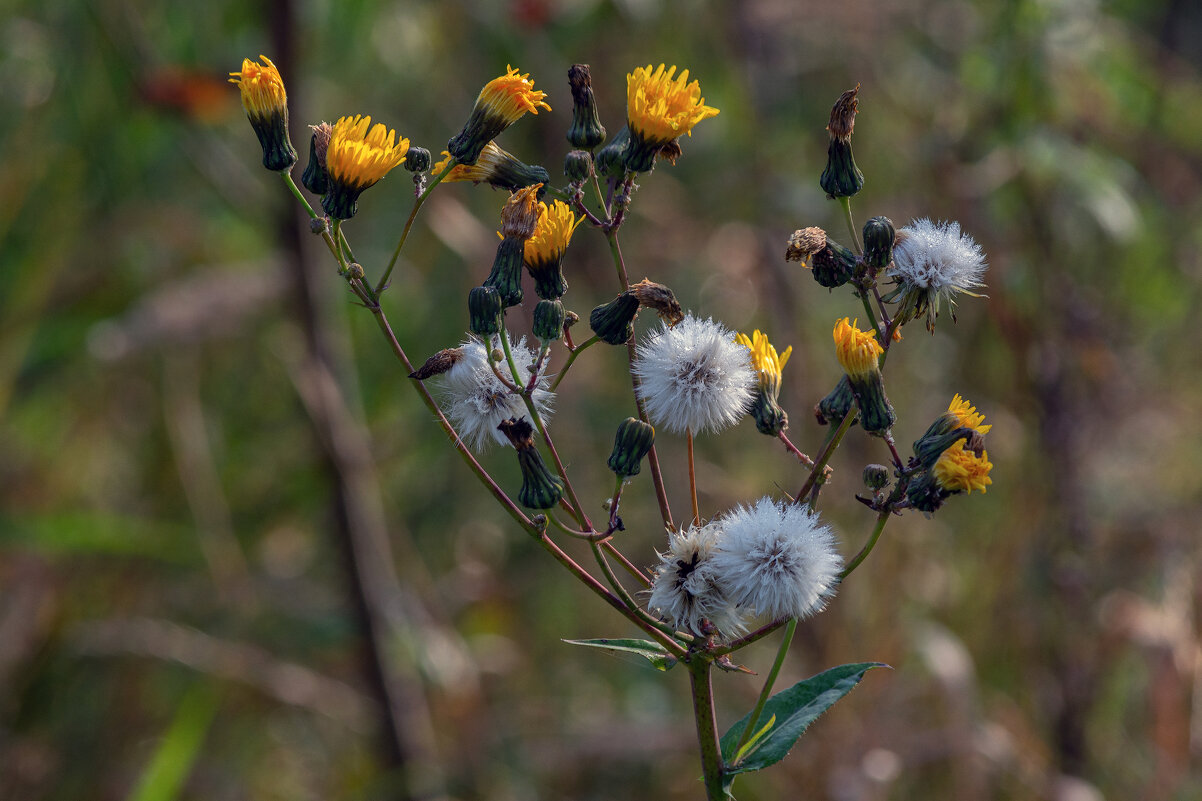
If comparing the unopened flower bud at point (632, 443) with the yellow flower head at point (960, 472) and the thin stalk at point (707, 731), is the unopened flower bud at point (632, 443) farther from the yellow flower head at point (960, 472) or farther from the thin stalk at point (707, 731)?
the yellow flower head at point (960, 472)

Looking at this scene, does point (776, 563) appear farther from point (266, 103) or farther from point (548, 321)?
point (266, 103)

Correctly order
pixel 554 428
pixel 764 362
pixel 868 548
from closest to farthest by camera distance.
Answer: pixel 868 548, pixel 764 362, pixel 554 428

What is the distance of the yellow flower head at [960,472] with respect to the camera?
129 cm

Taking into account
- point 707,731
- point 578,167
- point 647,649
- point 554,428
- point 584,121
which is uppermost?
point 554,428

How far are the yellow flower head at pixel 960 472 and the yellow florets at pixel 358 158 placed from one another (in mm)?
854

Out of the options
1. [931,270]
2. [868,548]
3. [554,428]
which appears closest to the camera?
[868,548]

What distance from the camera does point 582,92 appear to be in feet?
4.82

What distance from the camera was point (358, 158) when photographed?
138 cm

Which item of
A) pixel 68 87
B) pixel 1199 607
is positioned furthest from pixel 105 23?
pixel 1199 607

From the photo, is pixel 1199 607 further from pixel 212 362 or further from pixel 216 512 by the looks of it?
pixel 212 362

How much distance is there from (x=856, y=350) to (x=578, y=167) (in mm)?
462

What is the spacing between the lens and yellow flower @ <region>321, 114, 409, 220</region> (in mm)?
1378

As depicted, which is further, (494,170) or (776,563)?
(494,170)

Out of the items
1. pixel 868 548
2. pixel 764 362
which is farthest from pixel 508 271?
pixel 868 548
